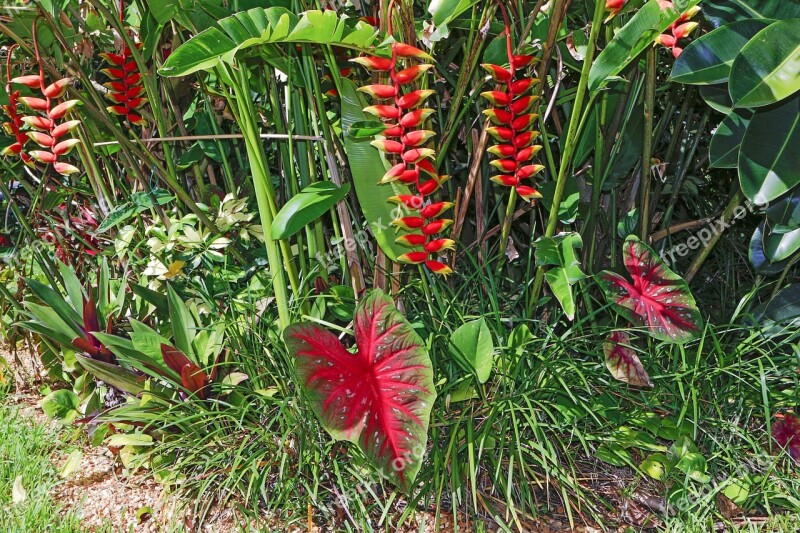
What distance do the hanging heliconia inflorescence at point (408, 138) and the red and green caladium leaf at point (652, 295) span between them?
0.43m

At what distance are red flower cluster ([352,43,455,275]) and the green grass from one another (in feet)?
3.16

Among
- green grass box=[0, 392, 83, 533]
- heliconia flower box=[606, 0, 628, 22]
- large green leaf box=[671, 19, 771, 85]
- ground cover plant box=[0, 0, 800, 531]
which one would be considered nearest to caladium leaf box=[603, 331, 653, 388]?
ground cover plant box=[0, 0, 800, 531]

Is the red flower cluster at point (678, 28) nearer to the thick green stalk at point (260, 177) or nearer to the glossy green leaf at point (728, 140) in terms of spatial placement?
the glossy green leaf at point (728, 140)

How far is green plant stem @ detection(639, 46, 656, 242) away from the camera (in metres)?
1.58

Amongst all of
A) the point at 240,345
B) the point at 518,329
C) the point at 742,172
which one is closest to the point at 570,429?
the point at 518,329

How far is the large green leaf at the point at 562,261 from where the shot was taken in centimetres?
147

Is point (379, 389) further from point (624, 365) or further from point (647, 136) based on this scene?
point (647, 136)

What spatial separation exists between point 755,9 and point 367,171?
84 centimetres

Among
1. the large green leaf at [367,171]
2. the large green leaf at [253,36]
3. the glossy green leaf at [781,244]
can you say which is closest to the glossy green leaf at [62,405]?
the large green leaf at [367,171]

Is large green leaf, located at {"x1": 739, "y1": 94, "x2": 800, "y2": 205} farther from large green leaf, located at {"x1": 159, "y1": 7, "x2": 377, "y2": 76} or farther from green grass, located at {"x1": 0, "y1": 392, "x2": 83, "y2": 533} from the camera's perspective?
green grass, located at {"x1": 0, "y1": 392, "x2": 83, "y2": 533}

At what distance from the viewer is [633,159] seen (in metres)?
1.83

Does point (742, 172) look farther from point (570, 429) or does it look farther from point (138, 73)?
point (138, 73)

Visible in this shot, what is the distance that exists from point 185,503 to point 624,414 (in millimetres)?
1002

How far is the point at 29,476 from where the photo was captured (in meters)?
1.77
